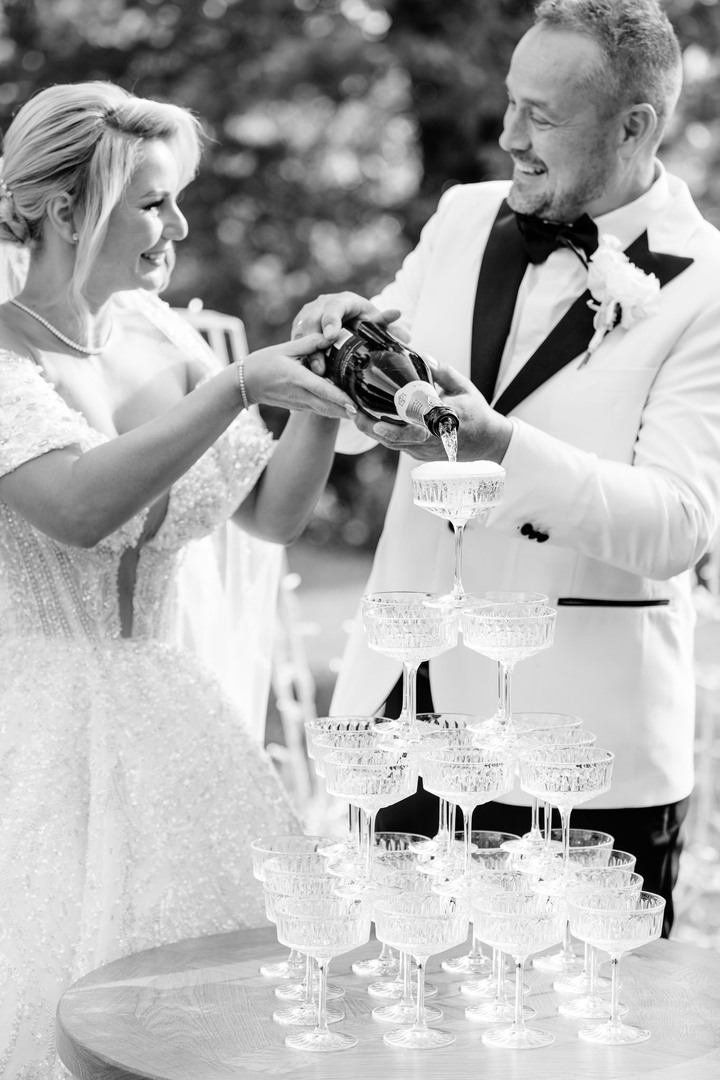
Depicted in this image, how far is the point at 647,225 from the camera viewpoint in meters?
2.95

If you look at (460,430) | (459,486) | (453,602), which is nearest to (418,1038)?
(453,602)

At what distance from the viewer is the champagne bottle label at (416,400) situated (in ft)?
7.11

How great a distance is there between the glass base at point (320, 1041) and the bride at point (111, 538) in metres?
0.54

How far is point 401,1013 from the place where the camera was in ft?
6.55

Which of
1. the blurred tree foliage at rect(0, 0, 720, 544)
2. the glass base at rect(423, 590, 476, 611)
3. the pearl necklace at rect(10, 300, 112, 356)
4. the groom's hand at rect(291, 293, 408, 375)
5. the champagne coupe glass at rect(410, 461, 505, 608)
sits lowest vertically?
the glass base at rect(423, 590, 476, 611)

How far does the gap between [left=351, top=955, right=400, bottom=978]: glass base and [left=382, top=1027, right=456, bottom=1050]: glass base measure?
218 mm

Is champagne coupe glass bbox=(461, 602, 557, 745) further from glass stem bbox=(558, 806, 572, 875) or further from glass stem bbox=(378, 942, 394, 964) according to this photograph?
glass stem bbox=(378, 942, 394, 964)

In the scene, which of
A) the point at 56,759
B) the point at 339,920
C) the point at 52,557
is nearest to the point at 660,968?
the point at 339,920

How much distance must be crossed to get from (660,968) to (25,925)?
40.8 inches

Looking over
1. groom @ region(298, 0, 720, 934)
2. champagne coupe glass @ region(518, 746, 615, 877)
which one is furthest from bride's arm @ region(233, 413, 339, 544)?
champagne coupe glass @ region(518, 746, 615, 877)

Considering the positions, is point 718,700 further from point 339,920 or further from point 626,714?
point 339,920

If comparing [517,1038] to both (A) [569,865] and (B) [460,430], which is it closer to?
(A) [569,865]

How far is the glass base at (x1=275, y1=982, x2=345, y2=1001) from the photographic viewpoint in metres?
2.05

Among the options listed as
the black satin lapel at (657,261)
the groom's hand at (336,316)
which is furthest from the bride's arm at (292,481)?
the black satin lapel at (657,261)
